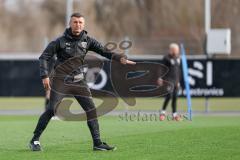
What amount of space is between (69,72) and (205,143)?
257 cm

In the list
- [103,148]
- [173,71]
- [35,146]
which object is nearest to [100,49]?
[103,148]

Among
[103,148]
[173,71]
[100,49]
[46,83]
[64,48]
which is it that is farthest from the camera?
[173,71]

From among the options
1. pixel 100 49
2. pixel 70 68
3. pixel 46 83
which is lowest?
pixel 46 83

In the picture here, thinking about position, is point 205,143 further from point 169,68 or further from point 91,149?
point 169,68

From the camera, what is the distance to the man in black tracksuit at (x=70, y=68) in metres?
11.0

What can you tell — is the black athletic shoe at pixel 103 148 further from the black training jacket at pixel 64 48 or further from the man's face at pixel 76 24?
the man's face at pixel 76 24

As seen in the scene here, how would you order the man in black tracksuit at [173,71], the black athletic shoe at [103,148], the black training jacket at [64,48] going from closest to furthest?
1. the black training jacket at [64,48]
2. the black athletic shoe at [103,148]
3. the man in black tracksuit at [173,71]

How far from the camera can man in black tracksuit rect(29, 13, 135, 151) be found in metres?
11.0

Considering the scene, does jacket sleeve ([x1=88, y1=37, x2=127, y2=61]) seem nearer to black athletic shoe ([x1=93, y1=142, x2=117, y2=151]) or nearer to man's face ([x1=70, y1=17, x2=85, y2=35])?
man's face ([x1=70, y1=17, x2=85, y2=35])

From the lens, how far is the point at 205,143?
11.9 meters

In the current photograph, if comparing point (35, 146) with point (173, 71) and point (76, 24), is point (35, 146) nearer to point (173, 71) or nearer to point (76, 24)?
point (76, 24)

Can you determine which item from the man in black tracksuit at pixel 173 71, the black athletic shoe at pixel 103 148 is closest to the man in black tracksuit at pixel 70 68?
the black athletic shoe at pixel 103 148

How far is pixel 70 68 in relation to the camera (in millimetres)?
11180

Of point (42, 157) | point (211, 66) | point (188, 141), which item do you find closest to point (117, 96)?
point (211, 66)
